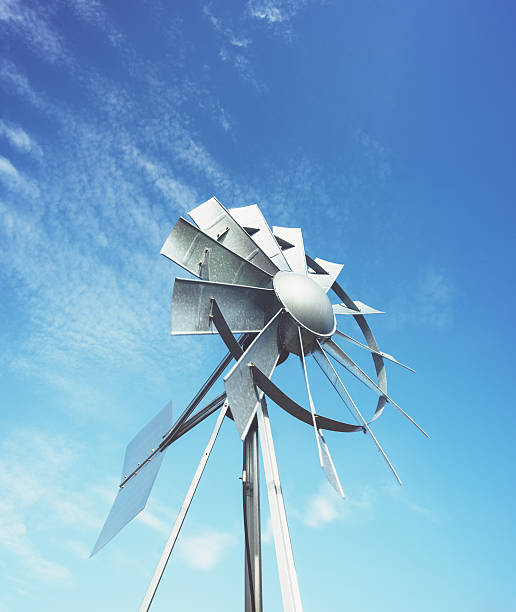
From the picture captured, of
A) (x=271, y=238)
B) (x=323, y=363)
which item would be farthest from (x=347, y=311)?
(x=271, y=238)

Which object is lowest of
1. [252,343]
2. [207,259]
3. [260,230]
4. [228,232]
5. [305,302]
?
[252,343]

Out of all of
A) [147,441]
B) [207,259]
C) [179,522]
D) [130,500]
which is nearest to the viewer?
[179,522]

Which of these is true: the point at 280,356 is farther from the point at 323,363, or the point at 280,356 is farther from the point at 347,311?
the point at 347,311

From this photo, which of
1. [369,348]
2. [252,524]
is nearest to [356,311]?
[369,348]

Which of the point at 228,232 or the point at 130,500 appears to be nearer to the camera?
the point at 130,500

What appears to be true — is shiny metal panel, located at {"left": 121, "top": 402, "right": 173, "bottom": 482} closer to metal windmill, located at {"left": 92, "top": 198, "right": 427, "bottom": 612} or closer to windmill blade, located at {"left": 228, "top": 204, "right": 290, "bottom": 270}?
metal windmill, located at {"left": 92, "top": 198, "right": 427, "bottom": 612}

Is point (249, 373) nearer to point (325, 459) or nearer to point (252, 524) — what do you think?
point (325, 459)

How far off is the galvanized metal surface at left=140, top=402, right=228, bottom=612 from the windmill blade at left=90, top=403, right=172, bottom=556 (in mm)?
1053

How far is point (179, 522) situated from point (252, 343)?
504cm

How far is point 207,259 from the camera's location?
1242 cm

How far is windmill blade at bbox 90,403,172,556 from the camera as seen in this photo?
504 inches

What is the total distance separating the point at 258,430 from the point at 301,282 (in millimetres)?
4169

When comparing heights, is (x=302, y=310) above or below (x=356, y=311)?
below

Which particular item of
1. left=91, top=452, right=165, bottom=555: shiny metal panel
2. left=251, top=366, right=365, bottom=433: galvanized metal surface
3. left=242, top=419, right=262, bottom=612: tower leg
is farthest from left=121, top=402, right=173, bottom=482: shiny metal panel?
left=251, top=366, right=365, bottom=433: galvanized metal surface
